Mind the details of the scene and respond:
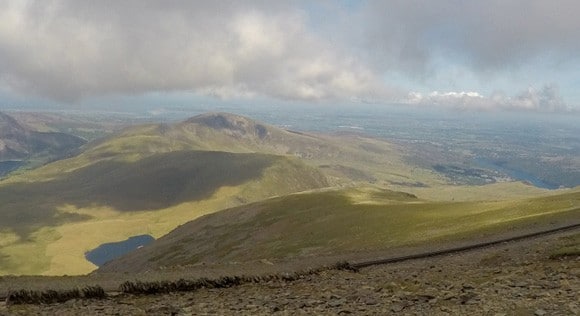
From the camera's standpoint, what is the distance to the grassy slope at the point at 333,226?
60.6 metres

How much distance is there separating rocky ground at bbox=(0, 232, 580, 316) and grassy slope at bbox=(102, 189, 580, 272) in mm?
24211

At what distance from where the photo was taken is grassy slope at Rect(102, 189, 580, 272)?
6059 centimetres

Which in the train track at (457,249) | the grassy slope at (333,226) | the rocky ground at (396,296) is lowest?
the grassy slope at (333,226)

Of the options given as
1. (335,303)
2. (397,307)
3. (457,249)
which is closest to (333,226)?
(457,249)

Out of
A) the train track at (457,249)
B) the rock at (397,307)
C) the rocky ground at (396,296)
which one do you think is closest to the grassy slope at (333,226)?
A: the train track at (457,249)

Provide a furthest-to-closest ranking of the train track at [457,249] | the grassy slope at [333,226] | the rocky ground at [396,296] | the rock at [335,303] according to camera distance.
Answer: the grassy slope at [333,226]
the train track at [457,249]
the rock at [335,303]
the rocky ground at [396,296]

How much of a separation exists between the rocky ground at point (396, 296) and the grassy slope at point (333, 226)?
79.4 ft

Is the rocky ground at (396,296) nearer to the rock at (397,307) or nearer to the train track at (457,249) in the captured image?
the rock at (397,307)

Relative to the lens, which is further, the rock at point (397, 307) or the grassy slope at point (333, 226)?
the grassy slope at point (333, 226)

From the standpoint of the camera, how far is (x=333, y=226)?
302 ft

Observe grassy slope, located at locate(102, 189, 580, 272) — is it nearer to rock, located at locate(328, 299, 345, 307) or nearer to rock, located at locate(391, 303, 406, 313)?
rock, located at locate(328, 299, 345, 307)

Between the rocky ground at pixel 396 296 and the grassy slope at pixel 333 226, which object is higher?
the rocky ground at pixel 396 296

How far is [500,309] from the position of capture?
1908 centimetres

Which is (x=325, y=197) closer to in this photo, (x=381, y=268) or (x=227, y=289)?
(x=381, y=268)
